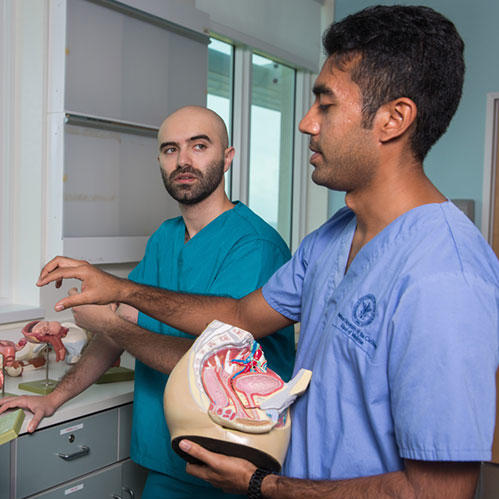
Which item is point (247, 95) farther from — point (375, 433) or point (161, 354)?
point (375, 433)

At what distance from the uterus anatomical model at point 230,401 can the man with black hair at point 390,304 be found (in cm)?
3

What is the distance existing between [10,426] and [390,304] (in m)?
0.62

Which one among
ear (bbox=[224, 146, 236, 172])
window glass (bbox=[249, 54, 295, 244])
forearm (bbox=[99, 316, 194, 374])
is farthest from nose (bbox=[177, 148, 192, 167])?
window glass (bbox=[249, 54, 295, 244])

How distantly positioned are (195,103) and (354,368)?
5.74ft

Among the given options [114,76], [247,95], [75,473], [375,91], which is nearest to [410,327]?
[375,91]

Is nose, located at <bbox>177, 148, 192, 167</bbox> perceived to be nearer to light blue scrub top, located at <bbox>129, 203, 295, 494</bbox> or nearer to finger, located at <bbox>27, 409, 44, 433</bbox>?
light blue scrub top, located at <bbox>129, 203, 295, 494</bbox>

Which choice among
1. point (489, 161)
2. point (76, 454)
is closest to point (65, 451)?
point (76, 454)

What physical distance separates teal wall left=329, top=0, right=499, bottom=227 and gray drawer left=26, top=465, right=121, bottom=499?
2.17 meters

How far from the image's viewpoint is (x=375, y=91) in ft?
2.91

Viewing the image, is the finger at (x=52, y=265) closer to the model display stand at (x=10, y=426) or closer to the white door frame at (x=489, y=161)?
the model display stand at (x=10, y=426)

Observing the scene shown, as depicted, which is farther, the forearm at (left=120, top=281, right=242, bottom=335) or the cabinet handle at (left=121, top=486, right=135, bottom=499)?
the cabinet handle at (left=121, top=486, right=135, bottom=499)

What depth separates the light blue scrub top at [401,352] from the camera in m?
0.72

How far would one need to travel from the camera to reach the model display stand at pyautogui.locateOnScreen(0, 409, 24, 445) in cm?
93

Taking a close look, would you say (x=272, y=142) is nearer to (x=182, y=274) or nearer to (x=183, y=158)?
(x=183, y=158)
